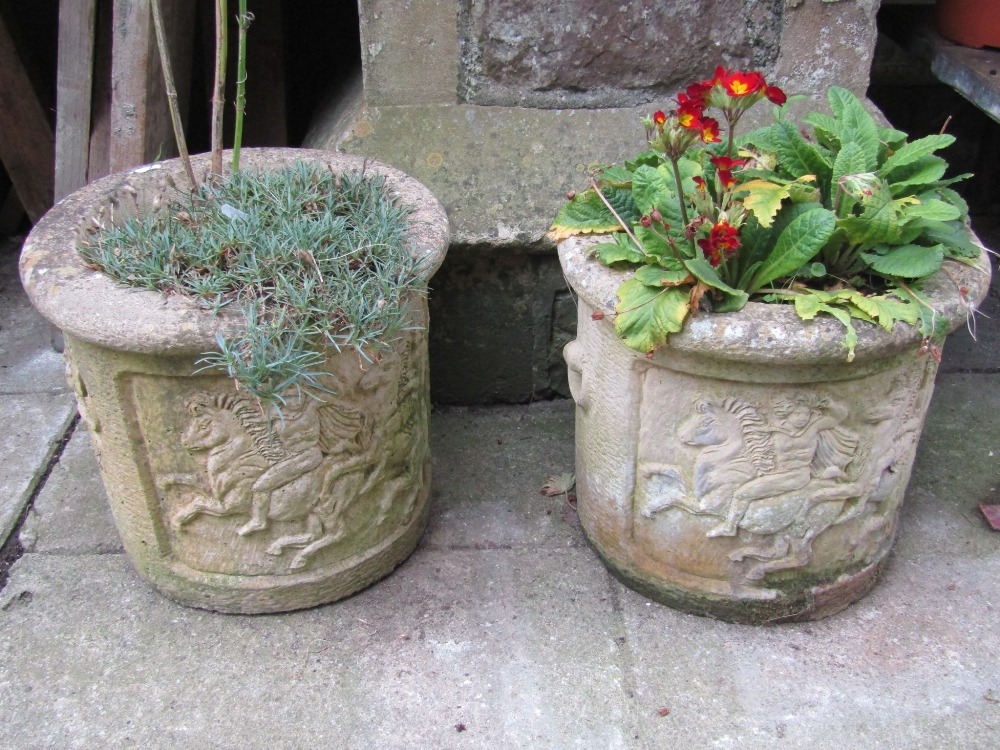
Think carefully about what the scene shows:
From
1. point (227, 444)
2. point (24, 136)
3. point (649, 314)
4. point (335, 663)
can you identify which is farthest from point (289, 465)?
point (24, 136)

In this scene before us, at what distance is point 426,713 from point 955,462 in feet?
5.42

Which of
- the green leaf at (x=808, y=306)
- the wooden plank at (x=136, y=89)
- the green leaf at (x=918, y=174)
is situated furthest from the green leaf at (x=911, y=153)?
the wooden plank at (x=136, y=89)

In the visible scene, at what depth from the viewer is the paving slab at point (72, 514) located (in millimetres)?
2488

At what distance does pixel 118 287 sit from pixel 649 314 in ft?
3.43

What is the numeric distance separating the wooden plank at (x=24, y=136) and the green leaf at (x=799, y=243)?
2.68 metres

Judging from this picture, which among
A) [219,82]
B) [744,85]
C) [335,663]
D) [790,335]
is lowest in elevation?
[335,663]

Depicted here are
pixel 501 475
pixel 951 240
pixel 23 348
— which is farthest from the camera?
pixel 23 348

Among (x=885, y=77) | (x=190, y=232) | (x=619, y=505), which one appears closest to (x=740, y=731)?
(x=619, y=505)

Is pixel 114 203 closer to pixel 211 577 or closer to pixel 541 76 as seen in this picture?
pixel 211 577

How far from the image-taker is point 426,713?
2.06 meters

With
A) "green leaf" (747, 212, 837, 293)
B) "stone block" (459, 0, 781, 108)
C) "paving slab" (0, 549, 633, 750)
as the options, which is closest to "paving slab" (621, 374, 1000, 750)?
"paving slab" (0, 549, 633, 750)

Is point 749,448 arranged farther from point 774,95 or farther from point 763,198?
point 774,95

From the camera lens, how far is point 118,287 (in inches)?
76.7

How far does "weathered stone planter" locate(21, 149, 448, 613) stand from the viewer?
1.93 m
